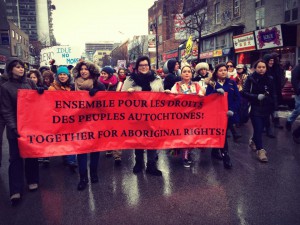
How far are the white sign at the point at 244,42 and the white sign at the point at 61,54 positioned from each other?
43.0 feet

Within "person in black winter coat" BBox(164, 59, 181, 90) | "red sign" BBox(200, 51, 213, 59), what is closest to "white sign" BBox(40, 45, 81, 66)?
"person in black winter coat" BBox(164, 59, 181, 90)

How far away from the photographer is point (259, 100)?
5488mm

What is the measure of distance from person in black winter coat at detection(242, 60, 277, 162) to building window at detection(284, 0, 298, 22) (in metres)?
15.8

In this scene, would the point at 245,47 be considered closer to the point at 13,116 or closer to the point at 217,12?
the point at 217,12

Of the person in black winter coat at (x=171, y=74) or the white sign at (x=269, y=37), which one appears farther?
the white sign at (x=269, y=37)

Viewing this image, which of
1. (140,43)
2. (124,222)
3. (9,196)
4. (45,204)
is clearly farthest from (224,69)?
(140,43)

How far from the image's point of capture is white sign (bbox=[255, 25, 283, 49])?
19047mm

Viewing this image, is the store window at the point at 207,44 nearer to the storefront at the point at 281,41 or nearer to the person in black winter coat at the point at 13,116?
the storefront at the point at 281,41

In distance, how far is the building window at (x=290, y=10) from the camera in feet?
61.2

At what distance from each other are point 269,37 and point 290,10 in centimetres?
204

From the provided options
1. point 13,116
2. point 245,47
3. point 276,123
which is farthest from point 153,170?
point 245,47

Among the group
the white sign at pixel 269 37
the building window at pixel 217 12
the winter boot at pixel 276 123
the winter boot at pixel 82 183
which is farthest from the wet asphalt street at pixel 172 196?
the building window at pixel 217 12

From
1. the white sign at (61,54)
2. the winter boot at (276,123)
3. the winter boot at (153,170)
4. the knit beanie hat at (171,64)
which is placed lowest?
the winter boot at (153,170)

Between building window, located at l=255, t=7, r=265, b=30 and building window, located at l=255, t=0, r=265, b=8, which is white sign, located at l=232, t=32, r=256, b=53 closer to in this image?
building window, located at l=255, t=7, r=265, b=30
